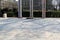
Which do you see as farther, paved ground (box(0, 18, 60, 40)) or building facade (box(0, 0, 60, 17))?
building facade (box(0, 0, 60, 17))

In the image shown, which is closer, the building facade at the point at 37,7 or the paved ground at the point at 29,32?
the paved ground at the point at 29,32

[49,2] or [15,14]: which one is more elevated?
[49,2]

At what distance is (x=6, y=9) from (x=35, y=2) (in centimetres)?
446

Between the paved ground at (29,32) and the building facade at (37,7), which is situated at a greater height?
the building facade at (37,7)

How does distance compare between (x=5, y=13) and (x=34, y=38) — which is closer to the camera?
(x=34, y=38)

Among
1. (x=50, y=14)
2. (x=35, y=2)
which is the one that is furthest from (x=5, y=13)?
(x=50, y=14)

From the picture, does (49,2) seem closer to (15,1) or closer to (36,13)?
(36,13)

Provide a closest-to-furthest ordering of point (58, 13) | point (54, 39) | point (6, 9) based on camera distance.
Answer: point (54, 39) < point (58, 13) < point (6, 9)

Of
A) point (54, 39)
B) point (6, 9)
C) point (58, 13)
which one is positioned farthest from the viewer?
point (6, 9)

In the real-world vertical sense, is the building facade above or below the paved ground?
above

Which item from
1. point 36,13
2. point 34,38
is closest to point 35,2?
point 36,13

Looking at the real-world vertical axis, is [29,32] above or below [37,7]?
below

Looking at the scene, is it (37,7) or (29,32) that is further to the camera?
(37,7)

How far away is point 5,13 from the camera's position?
2298cm
